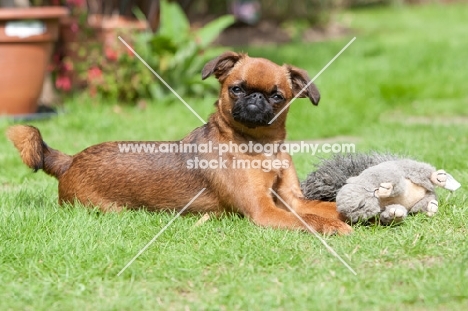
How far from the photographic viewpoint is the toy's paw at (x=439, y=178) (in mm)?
3979

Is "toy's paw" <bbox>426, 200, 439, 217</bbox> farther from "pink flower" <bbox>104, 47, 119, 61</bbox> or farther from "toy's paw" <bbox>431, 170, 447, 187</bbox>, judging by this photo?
"pink flower" <bbox>104, 47, 119, 61</bbox>

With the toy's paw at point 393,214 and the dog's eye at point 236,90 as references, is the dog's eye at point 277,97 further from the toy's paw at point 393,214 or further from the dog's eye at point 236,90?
the toy's paw at point 393,214

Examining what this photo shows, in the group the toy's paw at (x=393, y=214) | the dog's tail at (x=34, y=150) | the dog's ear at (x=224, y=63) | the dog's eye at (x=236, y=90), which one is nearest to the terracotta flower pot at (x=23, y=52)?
the dog's tail at (x=34, y=150)

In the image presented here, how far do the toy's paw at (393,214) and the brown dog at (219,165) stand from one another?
294mm

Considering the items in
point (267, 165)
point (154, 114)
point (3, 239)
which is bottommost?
point (154, 114)

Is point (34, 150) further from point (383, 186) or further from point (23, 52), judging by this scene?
point (23, 52)

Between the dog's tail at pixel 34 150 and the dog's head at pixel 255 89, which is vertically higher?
the dog's head at pixel 255 89

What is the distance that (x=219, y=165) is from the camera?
4.23 metres

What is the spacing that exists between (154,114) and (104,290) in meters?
4.66

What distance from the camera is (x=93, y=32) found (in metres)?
8.30

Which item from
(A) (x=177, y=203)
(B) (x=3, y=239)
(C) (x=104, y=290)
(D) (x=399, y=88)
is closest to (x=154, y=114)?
(D) (x=399, y=88)

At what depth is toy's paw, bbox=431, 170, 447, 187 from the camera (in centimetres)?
398

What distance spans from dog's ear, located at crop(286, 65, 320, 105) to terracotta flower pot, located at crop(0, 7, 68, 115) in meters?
3.83

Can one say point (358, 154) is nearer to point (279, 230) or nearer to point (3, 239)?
point (279, 230)
